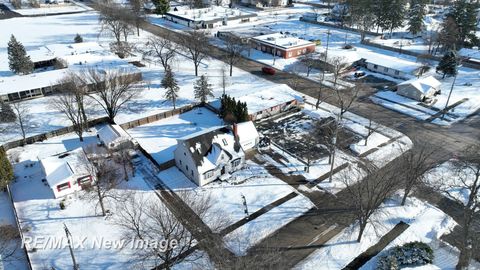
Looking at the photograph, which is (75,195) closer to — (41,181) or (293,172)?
(41,181)

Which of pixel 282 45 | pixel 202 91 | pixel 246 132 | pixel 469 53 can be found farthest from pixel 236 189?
pixel 469 53

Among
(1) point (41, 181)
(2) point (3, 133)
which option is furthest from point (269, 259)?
(2) point (3, 133)

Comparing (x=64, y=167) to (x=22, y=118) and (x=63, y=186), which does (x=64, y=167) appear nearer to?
(x=63, y=186)

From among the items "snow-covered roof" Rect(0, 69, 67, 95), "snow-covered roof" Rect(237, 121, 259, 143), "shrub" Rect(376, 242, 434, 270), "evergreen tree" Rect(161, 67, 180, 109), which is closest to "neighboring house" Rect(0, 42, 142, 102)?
"snow-covered roof" Rect(0, 69, 67, 95)

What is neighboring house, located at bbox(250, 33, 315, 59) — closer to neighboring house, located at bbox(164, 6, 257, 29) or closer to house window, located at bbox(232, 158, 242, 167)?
neighboring house, located at bbox(164, 6, 257, 29)

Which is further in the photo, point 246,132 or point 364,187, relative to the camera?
point 246,132

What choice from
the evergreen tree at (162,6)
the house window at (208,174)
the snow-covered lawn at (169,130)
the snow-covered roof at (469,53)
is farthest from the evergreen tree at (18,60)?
the snow-covered roof at (469,53)
